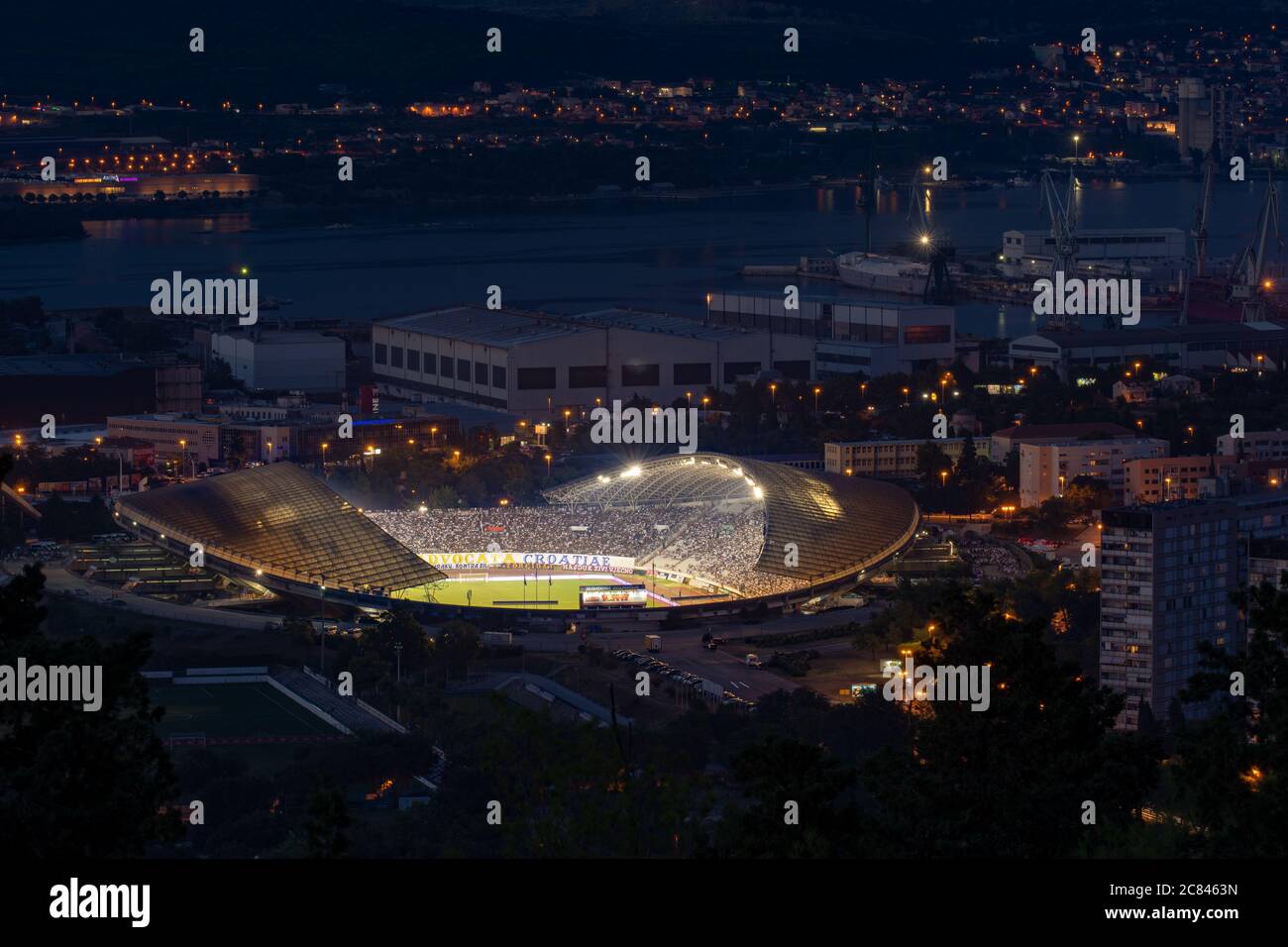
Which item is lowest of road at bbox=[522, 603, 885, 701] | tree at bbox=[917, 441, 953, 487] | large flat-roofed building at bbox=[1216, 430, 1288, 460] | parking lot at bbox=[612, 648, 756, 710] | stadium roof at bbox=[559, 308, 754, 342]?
road at bbox=[522, 603, 885, 701]

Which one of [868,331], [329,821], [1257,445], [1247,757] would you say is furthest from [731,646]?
[868,331]

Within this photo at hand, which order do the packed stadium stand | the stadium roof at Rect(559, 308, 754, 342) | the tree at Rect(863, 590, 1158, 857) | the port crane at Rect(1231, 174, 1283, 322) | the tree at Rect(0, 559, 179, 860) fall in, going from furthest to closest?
the port crane at Rect(1231, 174, 1283, 322) < the stadium roof at Rect(559, 308, 754, 342) < the packed stadium stand < the tree at Rect(863, 590, 1158, 857) < the tree at Rect(0, 559, 179, 860)

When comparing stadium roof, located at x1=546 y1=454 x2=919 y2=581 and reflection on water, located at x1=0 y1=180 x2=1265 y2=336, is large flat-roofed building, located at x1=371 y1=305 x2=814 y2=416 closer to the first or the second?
stadium roof, located at x1=546 y1=454 x2=919 y2=581

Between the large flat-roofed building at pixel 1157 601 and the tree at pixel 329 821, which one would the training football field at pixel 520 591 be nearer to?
the large flat-roofed building at pixel 1157 601

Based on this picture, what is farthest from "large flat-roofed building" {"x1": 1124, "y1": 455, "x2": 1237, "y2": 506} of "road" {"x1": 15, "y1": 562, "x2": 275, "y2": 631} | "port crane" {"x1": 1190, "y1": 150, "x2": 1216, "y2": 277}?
"port crane" {"x1": 1190, "y1": 150, "x2": 1216, "y2": 277}

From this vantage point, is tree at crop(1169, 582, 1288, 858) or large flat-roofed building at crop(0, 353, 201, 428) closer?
tree at crop(1169, 582, 1288, 858)

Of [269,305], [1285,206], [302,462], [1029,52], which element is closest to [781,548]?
[302,462]
